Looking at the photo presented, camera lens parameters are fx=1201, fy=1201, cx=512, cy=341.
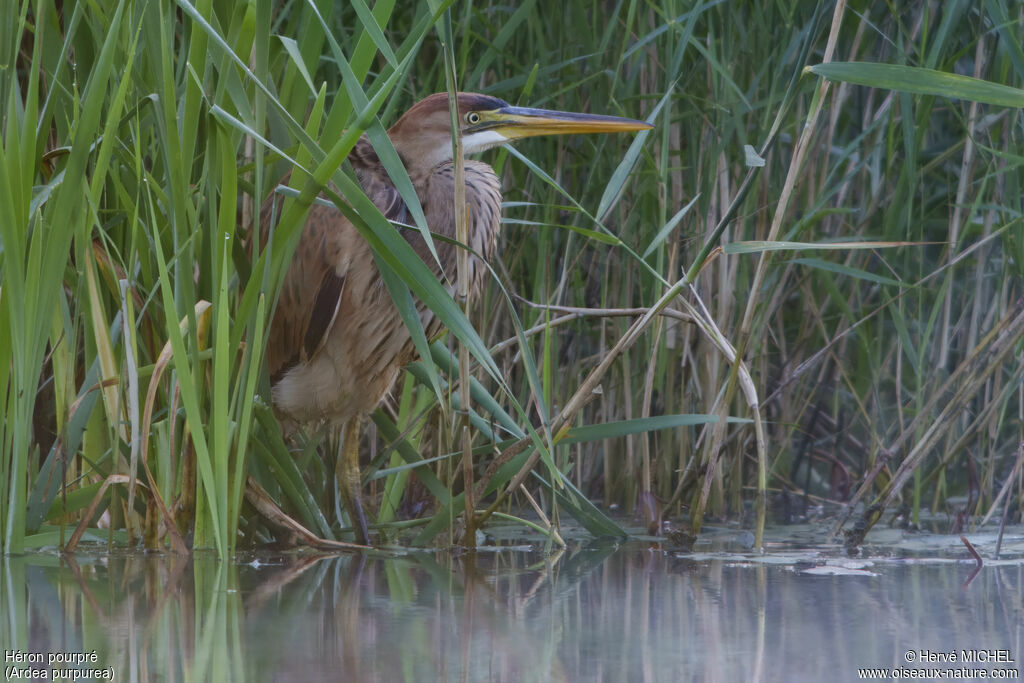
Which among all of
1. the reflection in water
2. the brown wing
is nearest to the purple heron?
the brown wing

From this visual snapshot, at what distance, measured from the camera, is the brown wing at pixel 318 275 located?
2949 mm

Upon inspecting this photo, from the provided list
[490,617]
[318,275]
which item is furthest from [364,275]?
[490,617]

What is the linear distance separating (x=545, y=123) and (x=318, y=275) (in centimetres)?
68

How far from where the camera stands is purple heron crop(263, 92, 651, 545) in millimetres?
2969

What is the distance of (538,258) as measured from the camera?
10.3ft

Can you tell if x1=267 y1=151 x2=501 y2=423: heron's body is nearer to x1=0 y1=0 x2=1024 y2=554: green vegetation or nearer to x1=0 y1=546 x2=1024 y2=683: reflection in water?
x1=0 y1=0 x2=1024 y2=554: green vegetation

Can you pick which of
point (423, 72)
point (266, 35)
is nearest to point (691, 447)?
point (423, 72)

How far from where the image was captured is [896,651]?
5.36 feet

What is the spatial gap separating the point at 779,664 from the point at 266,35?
1.41m

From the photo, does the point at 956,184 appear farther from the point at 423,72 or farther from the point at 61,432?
the point at 61,432

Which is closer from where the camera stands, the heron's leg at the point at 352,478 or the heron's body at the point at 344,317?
the heron's leg at the point at 352,478

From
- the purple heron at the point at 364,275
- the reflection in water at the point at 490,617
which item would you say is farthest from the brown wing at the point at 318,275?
the reflection in water at the point at 490,617

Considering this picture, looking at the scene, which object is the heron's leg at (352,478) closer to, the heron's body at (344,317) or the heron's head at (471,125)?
the heron's body at (344,317)

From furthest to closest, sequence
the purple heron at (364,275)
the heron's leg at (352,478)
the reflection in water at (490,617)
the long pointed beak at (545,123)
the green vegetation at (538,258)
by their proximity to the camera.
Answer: the purple heron at (364,275) → the long pointed beak at (545,123) → the heron's leg at (352,478) → the green vegetation at (538,258) → the reflection in water at (490,617)
